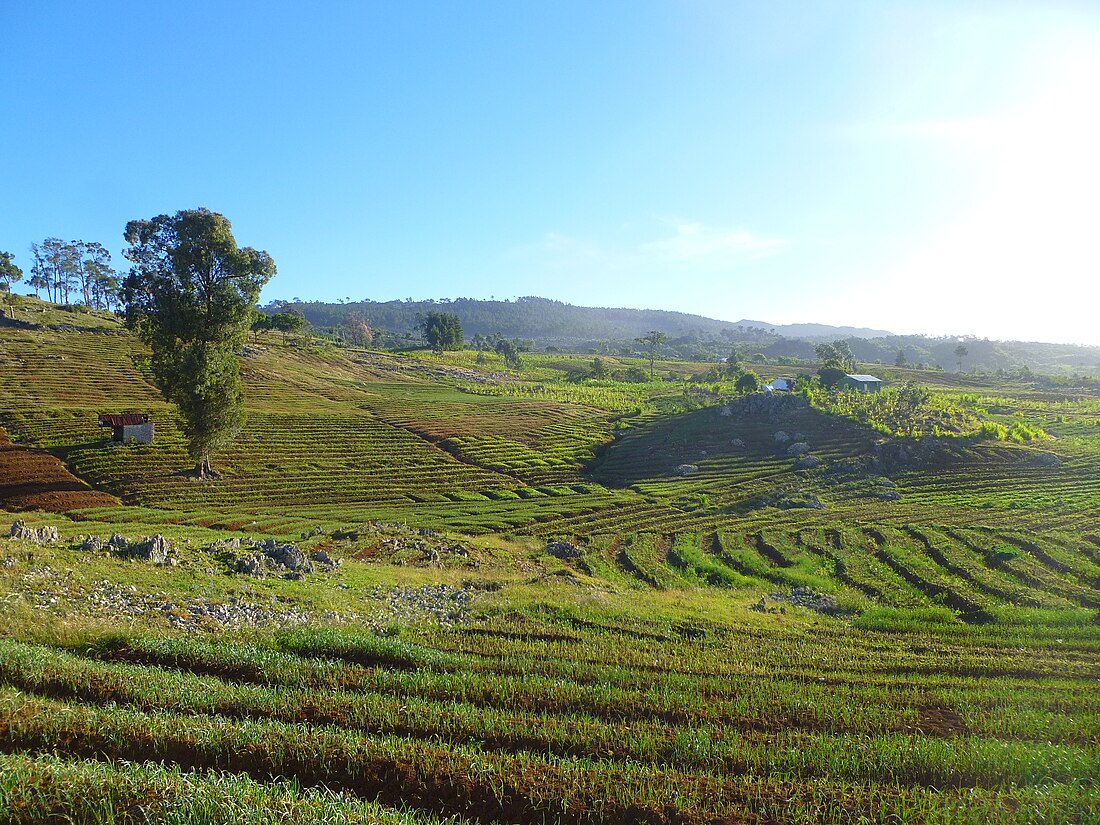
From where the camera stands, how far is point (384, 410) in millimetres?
92375

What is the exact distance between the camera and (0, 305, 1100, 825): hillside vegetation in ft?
26.1

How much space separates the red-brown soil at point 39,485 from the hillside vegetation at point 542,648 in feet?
1.46

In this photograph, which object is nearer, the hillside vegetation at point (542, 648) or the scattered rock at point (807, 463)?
the hillside vegetation at point (542, 648)

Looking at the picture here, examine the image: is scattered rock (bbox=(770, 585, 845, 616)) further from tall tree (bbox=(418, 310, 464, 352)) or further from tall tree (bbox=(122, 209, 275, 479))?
tall tree (bbox=(418, 310, 464, 352))

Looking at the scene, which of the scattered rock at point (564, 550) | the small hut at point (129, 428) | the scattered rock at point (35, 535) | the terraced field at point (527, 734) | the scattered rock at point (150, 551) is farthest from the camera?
the small hut at point (129, 428)

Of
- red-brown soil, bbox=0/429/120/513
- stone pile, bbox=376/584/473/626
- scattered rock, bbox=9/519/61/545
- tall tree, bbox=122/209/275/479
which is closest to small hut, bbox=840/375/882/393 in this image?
tall tree, bbox=122/209/275/479

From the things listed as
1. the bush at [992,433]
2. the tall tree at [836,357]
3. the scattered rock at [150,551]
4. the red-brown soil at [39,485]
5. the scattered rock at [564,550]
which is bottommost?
the scattered rock at [564,550]

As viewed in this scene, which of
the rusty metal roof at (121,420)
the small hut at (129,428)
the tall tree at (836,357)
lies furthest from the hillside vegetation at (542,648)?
the tall tree at (836,357)

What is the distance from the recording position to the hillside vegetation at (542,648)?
794 cm

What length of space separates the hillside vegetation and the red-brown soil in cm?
→ 45

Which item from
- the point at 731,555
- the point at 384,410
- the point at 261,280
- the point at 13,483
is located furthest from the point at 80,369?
the point at 731,555

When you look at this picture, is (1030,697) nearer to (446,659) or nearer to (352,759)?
(446,659)

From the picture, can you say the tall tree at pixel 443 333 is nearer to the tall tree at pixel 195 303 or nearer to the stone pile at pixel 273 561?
the tall tree at pixel 195 303

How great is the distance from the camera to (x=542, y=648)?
16062 millimetres
